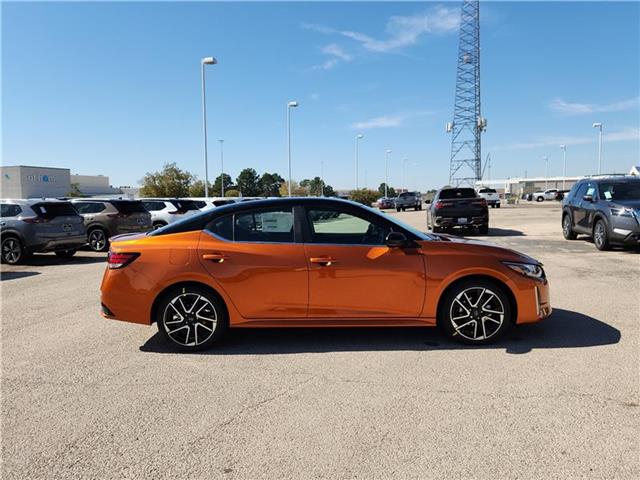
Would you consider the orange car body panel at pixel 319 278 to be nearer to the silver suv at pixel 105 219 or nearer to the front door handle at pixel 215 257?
the front door handle at pixel 215 257

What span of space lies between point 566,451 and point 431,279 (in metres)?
2.06

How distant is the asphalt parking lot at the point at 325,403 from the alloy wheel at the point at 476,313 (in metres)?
0.19

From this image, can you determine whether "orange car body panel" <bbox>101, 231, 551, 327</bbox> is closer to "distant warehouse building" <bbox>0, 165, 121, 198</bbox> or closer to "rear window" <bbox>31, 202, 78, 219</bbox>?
"rear window" <bbox>31, 202, 78, 219</bbox>

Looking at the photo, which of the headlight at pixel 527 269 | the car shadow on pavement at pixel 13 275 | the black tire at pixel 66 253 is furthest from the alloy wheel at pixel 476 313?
the black tire at pixel 66 253

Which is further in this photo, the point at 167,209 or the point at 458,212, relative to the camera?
the point at 167,209

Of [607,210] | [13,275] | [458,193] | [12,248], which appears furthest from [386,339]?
[458,193]

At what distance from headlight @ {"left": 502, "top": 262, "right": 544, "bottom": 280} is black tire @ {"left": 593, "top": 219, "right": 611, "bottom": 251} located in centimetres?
819

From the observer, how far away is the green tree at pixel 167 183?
57.9 meters

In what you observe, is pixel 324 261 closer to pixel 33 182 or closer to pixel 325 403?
pixel 325 403

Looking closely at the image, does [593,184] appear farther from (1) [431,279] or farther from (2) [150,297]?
(2) [150,297]

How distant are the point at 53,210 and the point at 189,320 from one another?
30.1 feet

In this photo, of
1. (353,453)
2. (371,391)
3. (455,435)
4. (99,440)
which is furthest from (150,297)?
(455,435)

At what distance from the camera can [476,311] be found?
15.9 ft

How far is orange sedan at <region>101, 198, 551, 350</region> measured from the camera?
476 cm
